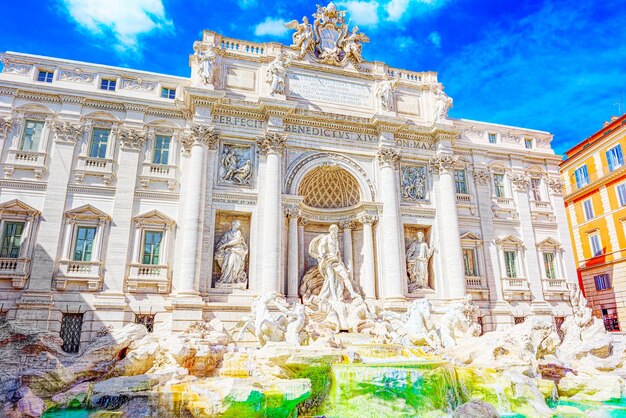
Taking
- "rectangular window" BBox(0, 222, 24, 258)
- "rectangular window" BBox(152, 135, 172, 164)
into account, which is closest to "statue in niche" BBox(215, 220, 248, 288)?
"rectangular window" BBox(152, 135, 172, 164)

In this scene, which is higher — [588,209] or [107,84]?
[107,84]

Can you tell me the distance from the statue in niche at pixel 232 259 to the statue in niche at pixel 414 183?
27.4 feet

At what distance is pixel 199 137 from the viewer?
62.2 feet

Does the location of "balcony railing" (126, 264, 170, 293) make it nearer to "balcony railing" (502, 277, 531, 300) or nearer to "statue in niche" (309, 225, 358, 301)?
"statue in niche" (309, 225, 358, 301)

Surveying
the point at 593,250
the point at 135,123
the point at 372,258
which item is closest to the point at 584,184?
the point at 593,250

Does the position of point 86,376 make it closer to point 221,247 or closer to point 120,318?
point 120,318

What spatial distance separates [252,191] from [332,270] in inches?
191

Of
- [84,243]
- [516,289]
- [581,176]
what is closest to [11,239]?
[84,243]

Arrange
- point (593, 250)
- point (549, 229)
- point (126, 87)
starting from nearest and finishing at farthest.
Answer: point (126, 87) → point (549, 229) → point (593, 250)

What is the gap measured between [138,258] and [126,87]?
7.72 m

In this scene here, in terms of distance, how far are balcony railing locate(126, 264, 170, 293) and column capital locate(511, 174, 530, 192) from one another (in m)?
18.2

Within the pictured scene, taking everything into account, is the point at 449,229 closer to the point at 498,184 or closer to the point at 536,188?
the point at 498,184

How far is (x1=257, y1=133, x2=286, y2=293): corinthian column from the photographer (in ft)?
58.9

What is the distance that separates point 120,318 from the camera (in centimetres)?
1661
